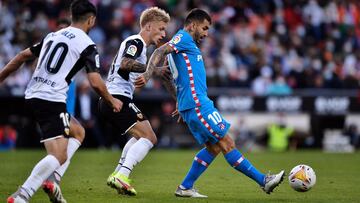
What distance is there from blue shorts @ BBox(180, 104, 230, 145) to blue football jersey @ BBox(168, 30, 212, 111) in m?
0.09

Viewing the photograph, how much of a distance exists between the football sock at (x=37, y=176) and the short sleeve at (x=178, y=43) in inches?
106

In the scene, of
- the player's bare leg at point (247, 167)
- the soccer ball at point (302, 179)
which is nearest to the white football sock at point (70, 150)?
the player's bare leg at point (247, 167)

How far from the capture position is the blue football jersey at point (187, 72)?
34.5 feet

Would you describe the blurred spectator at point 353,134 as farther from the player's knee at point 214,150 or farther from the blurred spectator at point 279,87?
the player's knee at point 214,150

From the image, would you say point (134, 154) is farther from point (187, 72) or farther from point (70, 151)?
point (187, 72)

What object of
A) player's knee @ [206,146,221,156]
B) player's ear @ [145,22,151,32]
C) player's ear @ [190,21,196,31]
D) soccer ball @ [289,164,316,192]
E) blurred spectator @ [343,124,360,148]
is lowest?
blurred spectator @ [343,124,360,148]

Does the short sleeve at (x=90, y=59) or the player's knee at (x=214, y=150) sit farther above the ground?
the short sleeve at (x=90, y=59)

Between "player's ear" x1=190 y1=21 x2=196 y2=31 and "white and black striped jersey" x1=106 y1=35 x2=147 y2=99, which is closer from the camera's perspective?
"player's ear" x1=190 y1=21 x2=196 y2=31

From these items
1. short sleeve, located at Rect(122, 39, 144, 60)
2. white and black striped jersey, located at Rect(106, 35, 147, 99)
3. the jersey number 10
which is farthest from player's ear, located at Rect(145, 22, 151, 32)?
the jersey number 10

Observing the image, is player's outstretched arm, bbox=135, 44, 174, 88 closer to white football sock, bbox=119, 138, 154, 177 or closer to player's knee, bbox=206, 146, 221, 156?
white football sock, bbox=119, 138, 154, 177

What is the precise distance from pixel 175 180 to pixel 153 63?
3.83m

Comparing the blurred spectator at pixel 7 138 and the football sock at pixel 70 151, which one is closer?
the football sock at pixel 70 151

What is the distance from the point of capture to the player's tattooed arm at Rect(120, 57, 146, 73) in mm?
10438

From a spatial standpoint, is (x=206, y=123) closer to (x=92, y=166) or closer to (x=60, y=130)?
(x=60, y=130)
